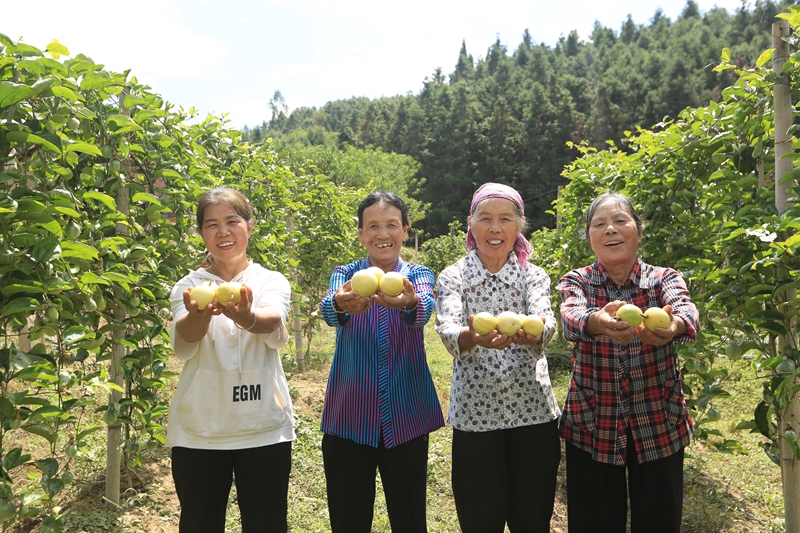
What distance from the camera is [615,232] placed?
1972mm

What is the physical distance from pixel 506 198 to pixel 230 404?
3.77 feet

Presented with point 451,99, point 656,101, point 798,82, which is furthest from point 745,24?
Result: point 798,82

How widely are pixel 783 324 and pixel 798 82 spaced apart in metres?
0.93

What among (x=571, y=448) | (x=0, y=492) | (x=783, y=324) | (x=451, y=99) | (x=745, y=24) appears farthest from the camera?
(x=451, y=99)

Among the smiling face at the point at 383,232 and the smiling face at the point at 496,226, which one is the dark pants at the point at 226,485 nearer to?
the smiling face at the point at 383,232

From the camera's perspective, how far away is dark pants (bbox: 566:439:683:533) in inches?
75.1

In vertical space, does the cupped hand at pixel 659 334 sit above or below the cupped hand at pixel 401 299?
below

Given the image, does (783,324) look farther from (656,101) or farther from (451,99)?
(451,99)

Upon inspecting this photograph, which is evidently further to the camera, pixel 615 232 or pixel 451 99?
pixel 451 99

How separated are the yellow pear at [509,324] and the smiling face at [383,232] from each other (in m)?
0.48

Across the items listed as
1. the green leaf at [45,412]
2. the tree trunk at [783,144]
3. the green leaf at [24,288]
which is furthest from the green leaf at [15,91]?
the tree trunk at [783,144]

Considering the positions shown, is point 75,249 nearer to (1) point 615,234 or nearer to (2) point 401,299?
(2) point 401,299

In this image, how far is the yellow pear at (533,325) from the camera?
185 cm

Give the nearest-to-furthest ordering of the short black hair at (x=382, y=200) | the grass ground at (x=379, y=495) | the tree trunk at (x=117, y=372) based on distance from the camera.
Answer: the short black hair at (x=382, y=200) → the tree trunk at (x=117, y=372) → the grass ground at (x=379, y=495)
